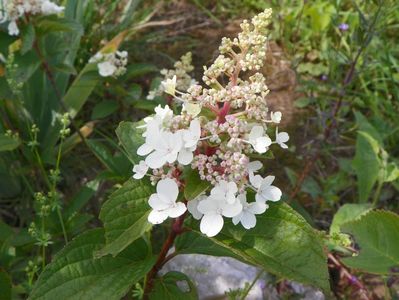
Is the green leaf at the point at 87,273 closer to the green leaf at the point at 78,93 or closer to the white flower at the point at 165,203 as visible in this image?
the white flower at the point at 165,203

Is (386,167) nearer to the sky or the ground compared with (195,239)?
nearer to the ground

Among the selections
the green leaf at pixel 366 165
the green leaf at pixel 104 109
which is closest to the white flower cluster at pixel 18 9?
the green leaf at pixel 104 109

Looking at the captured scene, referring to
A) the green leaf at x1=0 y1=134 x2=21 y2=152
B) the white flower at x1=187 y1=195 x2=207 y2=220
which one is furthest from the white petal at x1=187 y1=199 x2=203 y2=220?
the green leaf at x1=0 y1=134 x2=21 y2=152

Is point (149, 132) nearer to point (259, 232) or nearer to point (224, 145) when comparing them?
point (224, 145)

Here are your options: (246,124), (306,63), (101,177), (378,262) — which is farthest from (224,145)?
(306,63)

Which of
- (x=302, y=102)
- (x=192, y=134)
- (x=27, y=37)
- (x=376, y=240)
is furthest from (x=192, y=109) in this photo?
(x=302, y=102)
